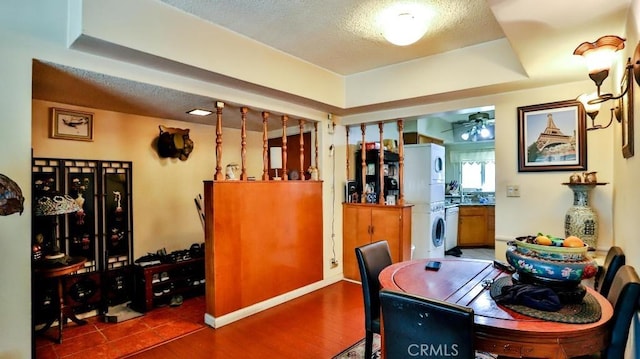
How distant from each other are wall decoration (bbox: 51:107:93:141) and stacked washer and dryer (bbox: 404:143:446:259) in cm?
436

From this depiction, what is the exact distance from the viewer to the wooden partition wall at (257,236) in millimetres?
3215

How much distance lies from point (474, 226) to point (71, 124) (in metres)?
6.69

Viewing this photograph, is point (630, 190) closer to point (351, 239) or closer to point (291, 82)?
point (291, 82)

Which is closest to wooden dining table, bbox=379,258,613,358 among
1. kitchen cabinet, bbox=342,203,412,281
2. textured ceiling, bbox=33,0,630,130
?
textured ceiling, bbox=33,0,630,130

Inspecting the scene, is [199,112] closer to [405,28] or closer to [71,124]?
[71,124]

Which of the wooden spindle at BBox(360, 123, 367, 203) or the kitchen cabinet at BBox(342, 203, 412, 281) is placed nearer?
the kitchen cabinet at BBox(342, 203, 412, 281)

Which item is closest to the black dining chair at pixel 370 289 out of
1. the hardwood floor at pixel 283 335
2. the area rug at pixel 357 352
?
the area rug at pixel 357 352

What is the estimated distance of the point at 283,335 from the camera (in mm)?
2982

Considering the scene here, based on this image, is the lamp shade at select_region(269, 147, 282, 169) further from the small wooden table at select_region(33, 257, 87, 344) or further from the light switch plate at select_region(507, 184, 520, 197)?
the light switch plate at select_region(507, 184, 520, 197)

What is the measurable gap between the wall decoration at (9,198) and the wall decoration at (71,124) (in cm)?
192

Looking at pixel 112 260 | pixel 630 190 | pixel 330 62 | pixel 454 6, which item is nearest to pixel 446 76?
pixel 454 6

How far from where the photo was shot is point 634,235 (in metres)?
1.77

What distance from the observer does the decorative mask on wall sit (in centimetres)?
409

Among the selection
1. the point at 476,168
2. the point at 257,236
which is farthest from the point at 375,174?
the point at 476,168
